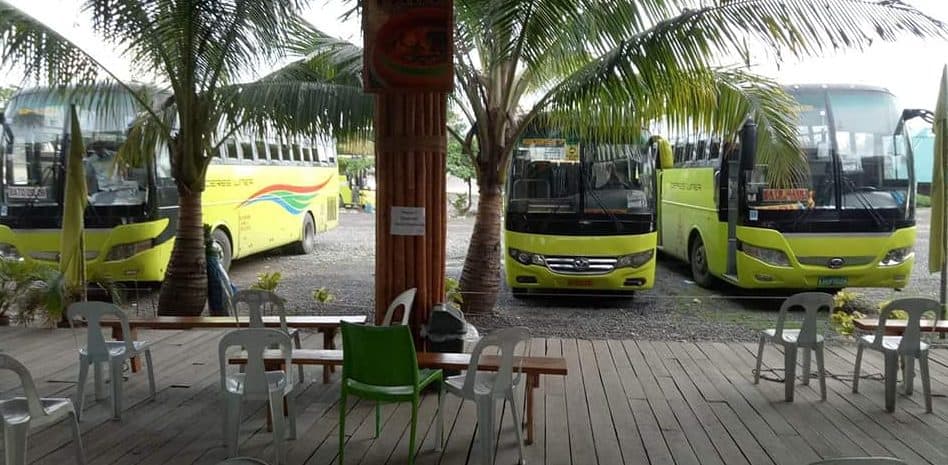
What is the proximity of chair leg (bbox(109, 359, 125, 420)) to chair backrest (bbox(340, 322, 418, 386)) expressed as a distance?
5.77ft

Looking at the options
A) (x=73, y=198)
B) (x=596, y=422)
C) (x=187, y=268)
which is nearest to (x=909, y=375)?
(x=596, y=422)

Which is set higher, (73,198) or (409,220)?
(73,198)

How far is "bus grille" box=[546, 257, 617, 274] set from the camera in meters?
8.92

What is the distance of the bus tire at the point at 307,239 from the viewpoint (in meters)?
13.9

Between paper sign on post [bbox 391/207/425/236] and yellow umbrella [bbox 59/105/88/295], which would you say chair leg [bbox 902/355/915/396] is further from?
yellow umbrella [bbox 59/105/88/295]

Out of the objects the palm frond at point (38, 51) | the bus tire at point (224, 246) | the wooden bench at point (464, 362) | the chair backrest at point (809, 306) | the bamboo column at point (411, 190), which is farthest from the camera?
the bus tire at point (224, 246)

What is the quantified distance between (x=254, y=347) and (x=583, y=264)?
5663 mm

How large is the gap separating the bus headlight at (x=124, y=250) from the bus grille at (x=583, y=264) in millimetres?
4856

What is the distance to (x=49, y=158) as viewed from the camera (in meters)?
8.77

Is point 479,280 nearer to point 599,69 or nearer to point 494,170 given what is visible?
point 494,170

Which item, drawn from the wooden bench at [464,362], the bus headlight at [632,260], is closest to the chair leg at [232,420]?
the wooden bench at [464,362]

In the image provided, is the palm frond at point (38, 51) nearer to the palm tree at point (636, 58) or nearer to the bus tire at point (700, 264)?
the palm tree at point (636, 58)

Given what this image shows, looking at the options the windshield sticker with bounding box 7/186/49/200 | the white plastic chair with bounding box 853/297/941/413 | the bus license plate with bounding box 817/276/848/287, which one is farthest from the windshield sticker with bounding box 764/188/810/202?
the windshield sticker with bounding box 7/186/49/200

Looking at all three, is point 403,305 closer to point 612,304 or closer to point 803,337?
point 803,337
